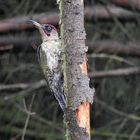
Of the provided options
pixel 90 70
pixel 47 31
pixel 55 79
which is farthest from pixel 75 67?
pixel 90 70

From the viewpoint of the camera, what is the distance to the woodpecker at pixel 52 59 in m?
2.18

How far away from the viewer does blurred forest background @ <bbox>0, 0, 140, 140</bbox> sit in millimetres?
4418

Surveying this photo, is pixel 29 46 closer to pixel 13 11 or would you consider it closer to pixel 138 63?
pixel 13 11

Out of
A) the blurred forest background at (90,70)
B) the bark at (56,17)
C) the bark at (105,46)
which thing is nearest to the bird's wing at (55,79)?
the bark at (56,17)

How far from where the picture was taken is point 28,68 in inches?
187

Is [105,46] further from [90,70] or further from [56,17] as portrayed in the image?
[56,17]

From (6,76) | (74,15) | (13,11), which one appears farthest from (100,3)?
(74,15)

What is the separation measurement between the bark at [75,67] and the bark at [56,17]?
7.23ft

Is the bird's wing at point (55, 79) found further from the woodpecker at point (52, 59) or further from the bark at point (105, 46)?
the bark at point (105, 46)

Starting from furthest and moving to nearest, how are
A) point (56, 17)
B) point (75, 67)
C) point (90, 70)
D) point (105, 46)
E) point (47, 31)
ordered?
point (90, 70), point (105, 46), point (56, 17), point (47, 31), point (75, 67)

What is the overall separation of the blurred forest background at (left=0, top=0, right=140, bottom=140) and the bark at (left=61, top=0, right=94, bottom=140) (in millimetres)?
2348

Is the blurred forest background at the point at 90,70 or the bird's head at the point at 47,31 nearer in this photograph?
the bird's head at the point at 47,31

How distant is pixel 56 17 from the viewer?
4.34m

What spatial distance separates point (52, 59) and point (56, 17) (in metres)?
2.11
